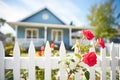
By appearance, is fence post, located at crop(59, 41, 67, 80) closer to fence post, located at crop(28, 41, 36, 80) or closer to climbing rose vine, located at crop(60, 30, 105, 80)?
climbing rose vine, located at crop(60, 30, 105, 80)

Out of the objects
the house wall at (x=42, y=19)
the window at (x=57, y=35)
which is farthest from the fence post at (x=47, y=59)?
the window at (x=57, y=35)

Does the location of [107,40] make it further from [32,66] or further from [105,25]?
[32,66]

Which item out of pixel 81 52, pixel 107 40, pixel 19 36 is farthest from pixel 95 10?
pixel 81 52

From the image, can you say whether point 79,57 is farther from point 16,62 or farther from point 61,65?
point 16,62

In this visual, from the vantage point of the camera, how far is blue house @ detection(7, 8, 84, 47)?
22219 mm

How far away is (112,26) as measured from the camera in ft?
94.8

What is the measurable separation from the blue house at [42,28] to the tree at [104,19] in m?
6.06

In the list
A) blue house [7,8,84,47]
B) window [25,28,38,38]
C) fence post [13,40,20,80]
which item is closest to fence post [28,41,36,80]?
fence post [13,40,20,80]

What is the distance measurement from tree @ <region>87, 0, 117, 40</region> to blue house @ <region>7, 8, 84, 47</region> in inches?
239

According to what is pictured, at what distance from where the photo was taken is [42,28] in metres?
23.8

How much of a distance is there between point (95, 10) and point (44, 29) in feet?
34.4

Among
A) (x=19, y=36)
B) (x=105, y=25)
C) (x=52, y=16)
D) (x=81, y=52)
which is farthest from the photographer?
(x=105, y=25)

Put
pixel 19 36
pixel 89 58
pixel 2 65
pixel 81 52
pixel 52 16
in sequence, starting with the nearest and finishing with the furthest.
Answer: pixel 89 58, pixel 2 65, pixel 81 52, pixel 19 36, pixel 52 16

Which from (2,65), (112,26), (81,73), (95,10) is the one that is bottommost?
(81,73)
